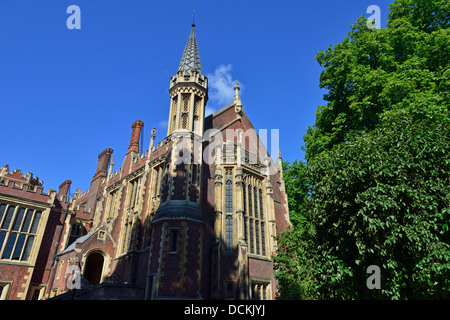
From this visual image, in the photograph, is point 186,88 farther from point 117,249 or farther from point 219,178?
point 117,249

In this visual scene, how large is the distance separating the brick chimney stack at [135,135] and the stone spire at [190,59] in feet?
29.1

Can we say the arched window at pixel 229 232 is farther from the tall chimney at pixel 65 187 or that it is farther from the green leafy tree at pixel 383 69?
the tall chimney at pixel 65 187

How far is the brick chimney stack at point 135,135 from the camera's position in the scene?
2808 cm

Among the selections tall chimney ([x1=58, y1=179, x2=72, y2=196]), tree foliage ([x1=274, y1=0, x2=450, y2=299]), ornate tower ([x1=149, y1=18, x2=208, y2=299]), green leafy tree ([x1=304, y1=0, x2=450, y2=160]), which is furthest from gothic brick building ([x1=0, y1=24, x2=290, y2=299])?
tall chimney ([x1=58, y1=179, x2=72, y2=196])

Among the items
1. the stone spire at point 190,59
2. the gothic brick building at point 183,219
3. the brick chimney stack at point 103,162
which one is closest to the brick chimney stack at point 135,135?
the gothic brick building at point 183,219

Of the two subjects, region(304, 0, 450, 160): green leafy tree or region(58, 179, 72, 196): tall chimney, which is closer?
Result: region(304, 0, 450, 160): green leafy tree

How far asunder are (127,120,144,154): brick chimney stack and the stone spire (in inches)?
349

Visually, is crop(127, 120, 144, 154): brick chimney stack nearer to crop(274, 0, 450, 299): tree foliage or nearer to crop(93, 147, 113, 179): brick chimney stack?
crop(93, 147, 113, 179): brick chimney stack

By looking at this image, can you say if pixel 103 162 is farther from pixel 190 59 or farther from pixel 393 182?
pixel 393 182

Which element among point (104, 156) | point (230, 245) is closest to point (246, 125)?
point (230, 245)

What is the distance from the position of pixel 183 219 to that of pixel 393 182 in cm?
1118

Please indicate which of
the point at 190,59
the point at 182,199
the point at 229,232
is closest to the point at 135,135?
the point at 190,59

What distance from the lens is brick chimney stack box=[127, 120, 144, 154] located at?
28.1 metres

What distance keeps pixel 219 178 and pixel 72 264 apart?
1191 centimetres
